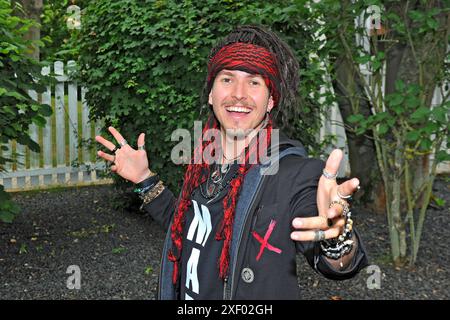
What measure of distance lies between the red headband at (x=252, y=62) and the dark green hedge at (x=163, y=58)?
10.2ft

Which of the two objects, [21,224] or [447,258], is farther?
[21,224]

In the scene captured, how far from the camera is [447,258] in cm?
526

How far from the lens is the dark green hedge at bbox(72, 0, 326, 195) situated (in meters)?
5.39

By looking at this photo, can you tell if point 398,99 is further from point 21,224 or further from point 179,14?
point 21,224

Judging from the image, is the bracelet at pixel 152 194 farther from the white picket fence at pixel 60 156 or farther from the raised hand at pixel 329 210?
the white picket fence at pixel 60 156

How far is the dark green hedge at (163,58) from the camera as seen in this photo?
Result: 5.39m

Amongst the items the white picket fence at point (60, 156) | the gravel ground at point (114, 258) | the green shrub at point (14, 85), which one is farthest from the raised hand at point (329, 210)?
the white picket fence at point (60, 156)

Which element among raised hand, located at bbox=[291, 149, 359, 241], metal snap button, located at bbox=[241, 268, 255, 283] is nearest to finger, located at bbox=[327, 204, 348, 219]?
raised hand, located at bbox=[291, 149, 359, 241]

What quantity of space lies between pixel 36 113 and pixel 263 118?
3327 millimetres

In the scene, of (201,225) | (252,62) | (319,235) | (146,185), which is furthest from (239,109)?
(319,235)

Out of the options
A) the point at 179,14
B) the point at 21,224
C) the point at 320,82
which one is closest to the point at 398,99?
the point at 320,82

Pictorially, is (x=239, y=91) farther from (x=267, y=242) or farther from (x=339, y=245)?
(x=339, y=245)

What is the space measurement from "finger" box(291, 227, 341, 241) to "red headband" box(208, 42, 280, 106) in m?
0.64

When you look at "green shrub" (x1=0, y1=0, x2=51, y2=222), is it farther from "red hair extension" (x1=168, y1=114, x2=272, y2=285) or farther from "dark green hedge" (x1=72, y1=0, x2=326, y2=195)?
"red hair extension" (x1=168, y1=114, x2=272, y2=285)
